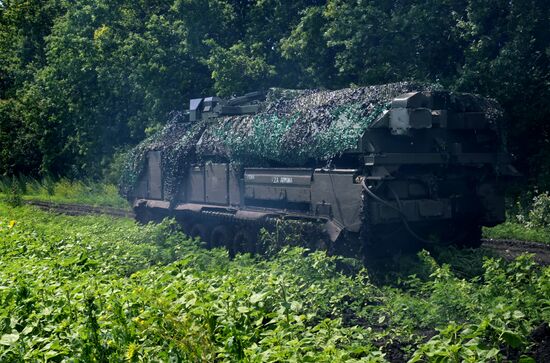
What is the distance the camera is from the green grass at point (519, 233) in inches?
680

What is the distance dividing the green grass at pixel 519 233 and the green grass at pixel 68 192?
16.8 m

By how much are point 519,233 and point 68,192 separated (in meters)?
25.4

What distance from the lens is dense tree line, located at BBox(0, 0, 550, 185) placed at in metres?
19.8

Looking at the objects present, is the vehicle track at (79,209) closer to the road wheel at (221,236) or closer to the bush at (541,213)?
the road wheel at (221,236)

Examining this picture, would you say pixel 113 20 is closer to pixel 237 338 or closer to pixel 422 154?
pixel 422 154

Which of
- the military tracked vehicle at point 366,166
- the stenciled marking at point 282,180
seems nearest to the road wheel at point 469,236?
the military tracked vehicle at point 366,166

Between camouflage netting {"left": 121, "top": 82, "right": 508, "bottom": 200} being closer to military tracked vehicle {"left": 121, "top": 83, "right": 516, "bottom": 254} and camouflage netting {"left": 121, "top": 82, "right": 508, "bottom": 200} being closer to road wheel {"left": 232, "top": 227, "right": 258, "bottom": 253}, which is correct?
military tracked vehicle {"left": 121, "top": 83, "right": 516, "bottom": 254}

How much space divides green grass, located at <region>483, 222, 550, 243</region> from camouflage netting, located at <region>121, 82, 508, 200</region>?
613cm

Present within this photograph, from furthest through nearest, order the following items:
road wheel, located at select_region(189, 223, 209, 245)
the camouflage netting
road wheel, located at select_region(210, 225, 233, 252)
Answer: road wheel, located at select_region(189, 223, 209, 245)
road wheel, located at select_region(210, 225, 233, 252)
the camouflage netting

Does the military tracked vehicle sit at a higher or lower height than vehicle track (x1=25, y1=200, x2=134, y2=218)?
higher

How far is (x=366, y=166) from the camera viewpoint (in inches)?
460

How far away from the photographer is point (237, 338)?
18.1 feet

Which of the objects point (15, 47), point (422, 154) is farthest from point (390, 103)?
point (15, 47)

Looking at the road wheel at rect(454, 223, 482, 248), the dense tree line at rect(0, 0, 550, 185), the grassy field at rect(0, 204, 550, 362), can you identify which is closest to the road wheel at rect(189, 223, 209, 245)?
the road wheel at rect(454, 223, 482, 248)
